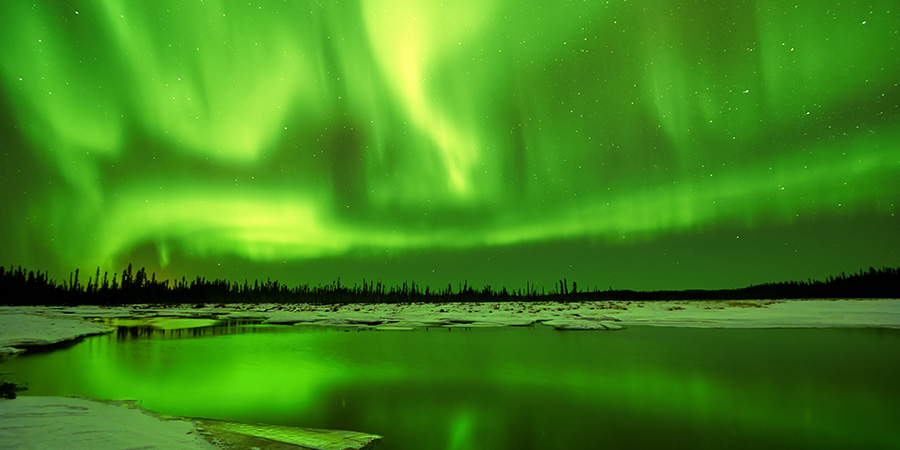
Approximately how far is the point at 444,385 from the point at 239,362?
10.1 metres

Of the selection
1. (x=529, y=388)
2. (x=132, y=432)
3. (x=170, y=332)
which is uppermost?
(x=132, y=432)

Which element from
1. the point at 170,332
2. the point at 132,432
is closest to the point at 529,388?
the point at 132,432

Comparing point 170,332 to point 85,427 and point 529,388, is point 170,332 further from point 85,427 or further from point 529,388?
point 529,388

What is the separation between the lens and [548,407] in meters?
10.7

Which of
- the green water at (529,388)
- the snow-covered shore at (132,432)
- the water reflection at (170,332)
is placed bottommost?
the water reflection at (170,332)

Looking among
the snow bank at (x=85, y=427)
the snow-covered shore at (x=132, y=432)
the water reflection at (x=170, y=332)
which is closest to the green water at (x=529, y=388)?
the snow-covered shore at (x=132, y=432)

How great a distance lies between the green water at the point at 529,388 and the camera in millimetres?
8602

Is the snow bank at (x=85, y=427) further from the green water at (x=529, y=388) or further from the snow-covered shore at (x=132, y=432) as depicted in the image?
the green water at (x=529, y=388)

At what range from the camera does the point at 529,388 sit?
42.9 feet

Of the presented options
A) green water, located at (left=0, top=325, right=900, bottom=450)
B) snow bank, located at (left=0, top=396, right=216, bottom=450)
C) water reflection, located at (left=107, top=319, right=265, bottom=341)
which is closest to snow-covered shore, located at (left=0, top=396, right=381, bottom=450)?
snow bank, located at (left=0, top=396, right=216, bottom=450)

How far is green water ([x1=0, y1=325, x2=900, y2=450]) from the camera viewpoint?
8602 mm

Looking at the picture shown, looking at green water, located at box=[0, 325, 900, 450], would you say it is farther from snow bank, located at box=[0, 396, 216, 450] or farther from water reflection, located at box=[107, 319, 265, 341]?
water reflection, located at box=[107, 319, 265, 341]

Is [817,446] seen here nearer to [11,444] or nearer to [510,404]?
[510,404]

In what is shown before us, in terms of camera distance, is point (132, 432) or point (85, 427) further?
point (85, 427)
